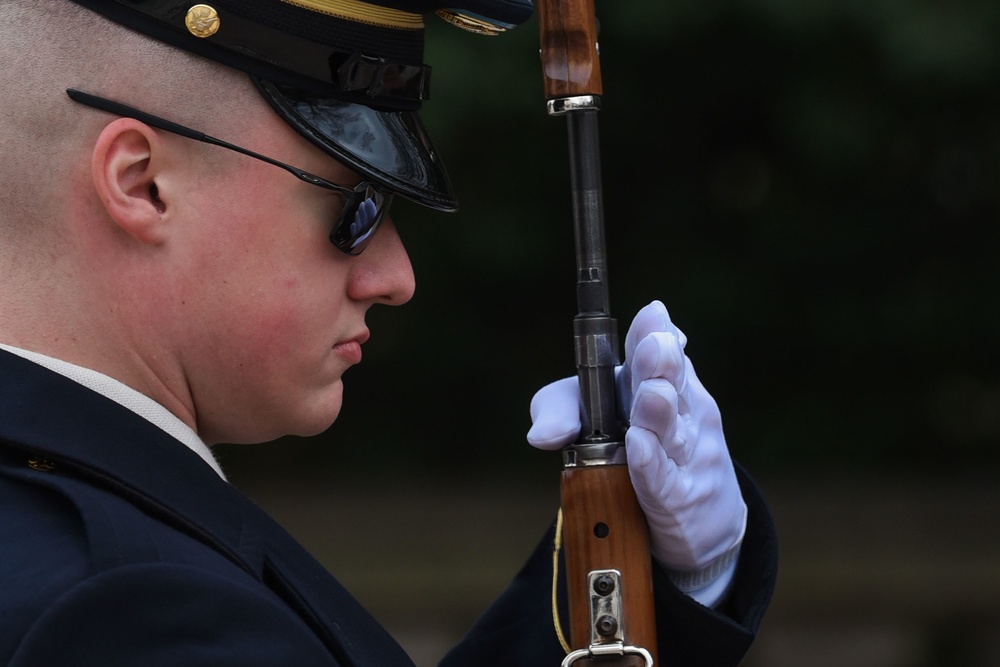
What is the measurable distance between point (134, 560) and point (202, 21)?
0.69 meters

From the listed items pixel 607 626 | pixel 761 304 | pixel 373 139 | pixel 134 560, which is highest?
pixel 761 304

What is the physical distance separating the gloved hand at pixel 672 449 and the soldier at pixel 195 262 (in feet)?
1.32

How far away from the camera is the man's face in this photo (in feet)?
5.87

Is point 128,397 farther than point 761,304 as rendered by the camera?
No

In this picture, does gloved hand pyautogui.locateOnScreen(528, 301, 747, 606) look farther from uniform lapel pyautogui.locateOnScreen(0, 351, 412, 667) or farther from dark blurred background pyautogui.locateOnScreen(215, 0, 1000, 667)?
dark blurred background pyautogui.locateOnScreen(215, 0, 1000, 667)

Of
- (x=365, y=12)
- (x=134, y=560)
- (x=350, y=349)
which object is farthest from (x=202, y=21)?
(x=134, y=560)

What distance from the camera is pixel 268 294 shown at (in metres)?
1.82

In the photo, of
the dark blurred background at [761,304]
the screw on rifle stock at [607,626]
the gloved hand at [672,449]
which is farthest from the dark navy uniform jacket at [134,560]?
the dark blurred background at [761,304]

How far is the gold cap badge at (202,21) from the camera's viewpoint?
178 centimetres

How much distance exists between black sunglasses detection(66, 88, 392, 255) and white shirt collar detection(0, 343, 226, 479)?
0.31 meters

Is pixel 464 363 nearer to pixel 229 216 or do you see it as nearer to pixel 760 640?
pixel 760 640

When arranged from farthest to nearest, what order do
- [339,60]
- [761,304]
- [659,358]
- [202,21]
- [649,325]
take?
1. [761,304]
2. [649,325]
3. [659,358]
4. [339,60]
5. [202,21]

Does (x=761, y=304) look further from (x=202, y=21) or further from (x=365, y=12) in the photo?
(x=202, y=21)

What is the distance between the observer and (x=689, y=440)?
7.52 ft
